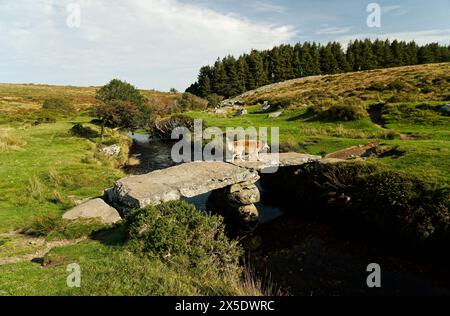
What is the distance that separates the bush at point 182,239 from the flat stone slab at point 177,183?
179 centimetres

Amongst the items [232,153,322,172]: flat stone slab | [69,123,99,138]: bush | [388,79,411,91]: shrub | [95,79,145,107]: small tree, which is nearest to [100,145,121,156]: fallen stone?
[69,123,99,138]: bush

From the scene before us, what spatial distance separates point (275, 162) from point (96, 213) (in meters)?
10.8

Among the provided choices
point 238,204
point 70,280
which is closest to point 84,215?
point 70,280

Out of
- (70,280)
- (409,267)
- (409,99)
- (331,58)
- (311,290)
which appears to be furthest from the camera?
(331,58)

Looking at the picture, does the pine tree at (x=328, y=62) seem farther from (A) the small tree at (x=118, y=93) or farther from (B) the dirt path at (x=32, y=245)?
(B) the dirt path at (x=32, y=245)

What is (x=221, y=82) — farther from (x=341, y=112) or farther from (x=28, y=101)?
(x=341, y=112)

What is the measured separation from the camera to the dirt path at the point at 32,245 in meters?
11.7

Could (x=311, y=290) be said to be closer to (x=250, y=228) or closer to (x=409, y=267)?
(x=409, y=267)

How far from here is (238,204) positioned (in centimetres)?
1856

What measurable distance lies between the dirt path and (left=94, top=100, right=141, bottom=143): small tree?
27545 millimetres

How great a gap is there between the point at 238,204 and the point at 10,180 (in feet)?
48.9

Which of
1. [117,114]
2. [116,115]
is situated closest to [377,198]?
[116,115]

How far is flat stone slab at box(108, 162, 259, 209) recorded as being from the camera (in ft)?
48.8
